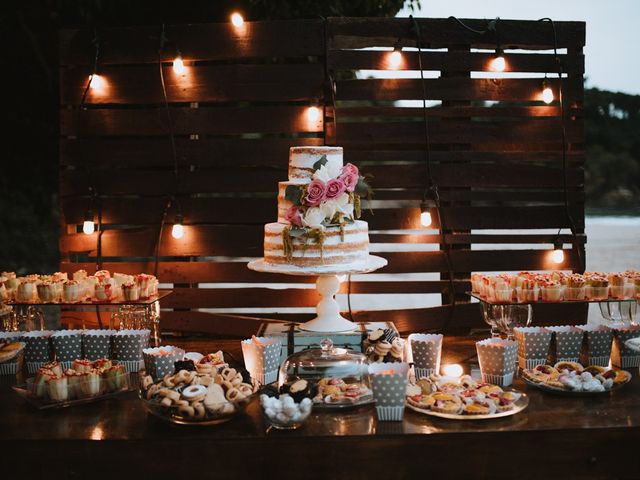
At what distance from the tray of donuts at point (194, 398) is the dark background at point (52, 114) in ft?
10.5

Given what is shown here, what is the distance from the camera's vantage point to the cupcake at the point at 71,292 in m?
4.12

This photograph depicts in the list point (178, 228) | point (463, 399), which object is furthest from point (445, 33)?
point (463, 399)

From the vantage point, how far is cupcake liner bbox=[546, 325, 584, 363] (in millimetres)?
3797

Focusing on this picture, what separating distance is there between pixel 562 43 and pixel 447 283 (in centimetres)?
192

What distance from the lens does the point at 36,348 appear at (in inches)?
152

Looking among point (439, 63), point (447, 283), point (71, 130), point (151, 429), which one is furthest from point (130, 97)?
point (151, 429)

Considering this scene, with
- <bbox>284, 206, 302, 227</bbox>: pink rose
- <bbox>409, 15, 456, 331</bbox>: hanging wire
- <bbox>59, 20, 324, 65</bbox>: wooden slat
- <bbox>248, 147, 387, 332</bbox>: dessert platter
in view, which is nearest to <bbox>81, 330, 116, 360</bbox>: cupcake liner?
<bbox>248, 147, 387, 332</bbox>: dessert platter

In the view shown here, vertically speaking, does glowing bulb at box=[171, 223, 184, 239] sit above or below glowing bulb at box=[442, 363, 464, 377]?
above

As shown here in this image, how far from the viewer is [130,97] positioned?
17.7ft

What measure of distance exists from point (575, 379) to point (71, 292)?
266cm

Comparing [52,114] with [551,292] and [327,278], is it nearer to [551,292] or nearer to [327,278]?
[327,278]

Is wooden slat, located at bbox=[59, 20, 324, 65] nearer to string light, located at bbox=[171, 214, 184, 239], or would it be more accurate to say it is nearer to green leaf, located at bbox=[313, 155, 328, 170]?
string light, located at bbox=[171, 214, 184, 239]

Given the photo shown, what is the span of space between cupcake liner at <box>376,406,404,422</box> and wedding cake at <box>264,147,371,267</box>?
1.00 m

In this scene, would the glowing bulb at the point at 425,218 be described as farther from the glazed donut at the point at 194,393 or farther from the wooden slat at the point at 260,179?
the glazed donut at the point at 194,393
